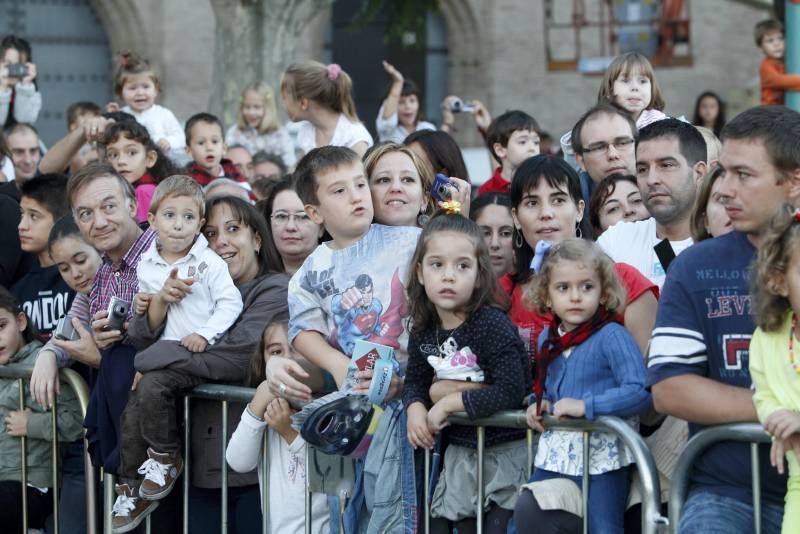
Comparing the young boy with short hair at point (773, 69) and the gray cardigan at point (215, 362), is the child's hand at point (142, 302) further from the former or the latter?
the young boy with short hair at point (773, 69)

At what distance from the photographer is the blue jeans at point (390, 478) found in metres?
5.39

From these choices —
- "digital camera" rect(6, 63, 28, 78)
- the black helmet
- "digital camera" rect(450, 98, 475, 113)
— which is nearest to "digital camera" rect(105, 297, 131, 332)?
the black helmet

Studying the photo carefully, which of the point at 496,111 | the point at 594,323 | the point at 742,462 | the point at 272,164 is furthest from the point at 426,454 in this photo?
the point at 496,111

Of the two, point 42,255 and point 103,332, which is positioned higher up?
point 42,255

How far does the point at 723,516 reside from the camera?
4465 millimetres

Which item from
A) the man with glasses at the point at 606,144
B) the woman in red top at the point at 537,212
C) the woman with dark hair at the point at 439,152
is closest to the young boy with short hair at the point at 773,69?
the man with glasses at the point at 606,144

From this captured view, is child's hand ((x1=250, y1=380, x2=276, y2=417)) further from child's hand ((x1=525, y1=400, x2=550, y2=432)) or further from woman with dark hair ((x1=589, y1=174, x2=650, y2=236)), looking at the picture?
woman with dark hair ((x1=589, y1=174, x2=650, y2=236))

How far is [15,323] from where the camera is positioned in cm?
718

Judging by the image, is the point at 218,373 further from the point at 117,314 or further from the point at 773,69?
the point at 773,69

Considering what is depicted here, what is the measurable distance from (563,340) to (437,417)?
51 centimetres

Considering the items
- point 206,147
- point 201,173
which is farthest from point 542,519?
point 206,147

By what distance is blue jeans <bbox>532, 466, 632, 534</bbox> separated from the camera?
4.89 meters

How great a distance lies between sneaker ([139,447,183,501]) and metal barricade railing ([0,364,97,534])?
0.63 metres

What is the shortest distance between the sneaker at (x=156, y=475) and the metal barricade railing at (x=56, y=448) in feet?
2.05
